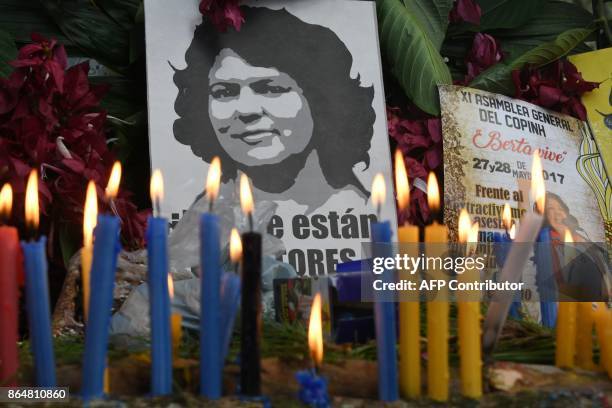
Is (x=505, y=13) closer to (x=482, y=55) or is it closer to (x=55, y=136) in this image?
(x=482, y=55)

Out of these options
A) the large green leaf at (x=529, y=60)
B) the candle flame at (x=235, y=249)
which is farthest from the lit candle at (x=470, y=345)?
the large green leaf at (x=529, y=60)

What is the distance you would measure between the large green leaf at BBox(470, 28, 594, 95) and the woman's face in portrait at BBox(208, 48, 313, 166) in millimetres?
439

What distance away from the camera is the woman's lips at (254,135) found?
5.33 feet

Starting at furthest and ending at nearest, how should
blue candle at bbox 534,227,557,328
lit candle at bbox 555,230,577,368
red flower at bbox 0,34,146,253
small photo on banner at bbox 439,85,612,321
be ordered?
small photo on banner at bbox 439,85,612,321 < red flower at bbox 0,34,146,253 < blue candle at bbox 534,227,557,328 < lit candle at bbox 555,230,577,368

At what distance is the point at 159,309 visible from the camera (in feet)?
2.17

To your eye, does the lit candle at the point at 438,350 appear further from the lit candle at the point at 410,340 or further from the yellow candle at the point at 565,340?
the yellow candle at the point at 565,340

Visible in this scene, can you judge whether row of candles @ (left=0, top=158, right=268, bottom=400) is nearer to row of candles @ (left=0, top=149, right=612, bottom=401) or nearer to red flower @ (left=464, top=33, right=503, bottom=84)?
row of candles @ (left=0, top=149, right=612, bottom=401)

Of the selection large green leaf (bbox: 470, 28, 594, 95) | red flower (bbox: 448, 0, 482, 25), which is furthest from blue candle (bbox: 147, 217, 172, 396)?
red flower (bbox: 448, 0, 482, 25)

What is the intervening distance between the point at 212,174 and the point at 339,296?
20 centimetres

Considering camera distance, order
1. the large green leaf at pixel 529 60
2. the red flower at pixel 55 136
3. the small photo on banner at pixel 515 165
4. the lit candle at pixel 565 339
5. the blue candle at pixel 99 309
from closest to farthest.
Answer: the blue candle at pixel 99 309 → the lit candle at pixel 565 339 → the red flower at pixel 55 136 → the small photo on banner at pixel 515 165 → the large green leaf at pixel 529 60

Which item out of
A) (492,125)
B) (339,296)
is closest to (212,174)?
(339,296)

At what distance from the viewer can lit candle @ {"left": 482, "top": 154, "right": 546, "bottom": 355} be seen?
70 centimetres

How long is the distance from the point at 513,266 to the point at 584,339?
0.54 ft

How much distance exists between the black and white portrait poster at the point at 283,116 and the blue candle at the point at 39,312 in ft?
2.82
